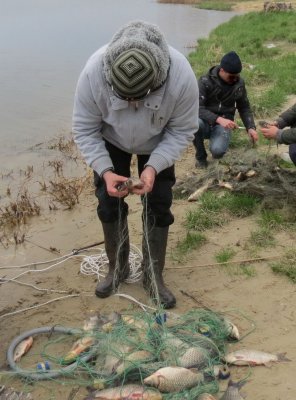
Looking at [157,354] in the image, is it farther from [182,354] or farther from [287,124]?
[287,124]

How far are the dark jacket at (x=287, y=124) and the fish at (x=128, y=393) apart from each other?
9.81 feet

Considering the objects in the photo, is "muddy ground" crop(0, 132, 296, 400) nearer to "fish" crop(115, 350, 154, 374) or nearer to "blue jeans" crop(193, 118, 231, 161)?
"fish" crop(115, 350, 154, 374)

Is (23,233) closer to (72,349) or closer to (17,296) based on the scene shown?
(17,296)

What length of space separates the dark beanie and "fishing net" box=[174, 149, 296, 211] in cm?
97

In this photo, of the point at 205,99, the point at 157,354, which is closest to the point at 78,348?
the point at 157,354

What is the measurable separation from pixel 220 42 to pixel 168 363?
14.0 m

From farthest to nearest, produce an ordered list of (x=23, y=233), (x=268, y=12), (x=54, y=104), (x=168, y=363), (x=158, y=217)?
(x=268, y=12)
(x=54, y=104)
(x=23, y=233)
(x=158, y=217)
(x=168, y=363)

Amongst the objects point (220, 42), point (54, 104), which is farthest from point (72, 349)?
point (220, 42)

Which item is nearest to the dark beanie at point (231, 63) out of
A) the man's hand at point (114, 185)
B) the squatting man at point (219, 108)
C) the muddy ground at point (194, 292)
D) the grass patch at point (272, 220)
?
the squatting man at point (219, 108)

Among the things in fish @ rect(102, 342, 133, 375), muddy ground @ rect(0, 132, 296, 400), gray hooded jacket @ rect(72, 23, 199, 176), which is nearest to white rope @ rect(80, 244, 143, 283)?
muddy ground @ rect(0, 132, 296, 400)

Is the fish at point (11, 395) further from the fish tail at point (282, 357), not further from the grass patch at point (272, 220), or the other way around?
the grass patch at point (272, 220)

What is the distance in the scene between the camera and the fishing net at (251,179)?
4.95 metres

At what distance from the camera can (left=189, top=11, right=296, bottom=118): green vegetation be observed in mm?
9094

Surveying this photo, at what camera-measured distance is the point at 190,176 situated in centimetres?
599
